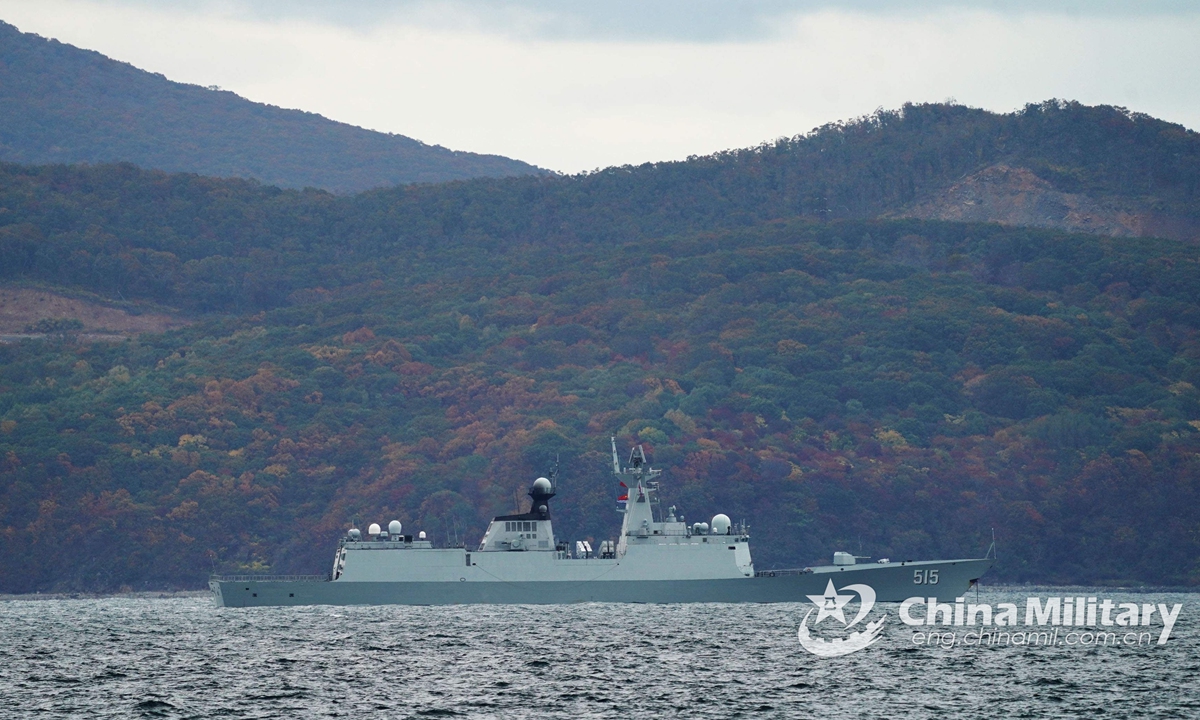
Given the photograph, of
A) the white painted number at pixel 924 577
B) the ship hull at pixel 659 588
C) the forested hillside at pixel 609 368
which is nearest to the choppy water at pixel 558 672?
the ship hull at pixel 659 588

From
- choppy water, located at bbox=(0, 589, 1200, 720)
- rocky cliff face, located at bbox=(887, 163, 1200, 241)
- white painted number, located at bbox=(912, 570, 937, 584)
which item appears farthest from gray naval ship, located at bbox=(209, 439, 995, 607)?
rocky cliff face, located at bbox=(887, 163, 1200, 241)

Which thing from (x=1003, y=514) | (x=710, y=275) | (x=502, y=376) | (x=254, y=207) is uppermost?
(x=254, y=207)

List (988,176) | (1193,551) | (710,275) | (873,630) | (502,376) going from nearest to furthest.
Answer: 1. (873,630)
2. (1193,551)
3. (502,376)
4. (710,275)
5. (988,176)

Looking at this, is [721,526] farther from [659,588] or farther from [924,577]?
[924,577]

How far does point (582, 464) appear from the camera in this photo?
9669 cm

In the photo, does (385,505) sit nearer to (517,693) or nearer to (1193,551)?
(1193,551)

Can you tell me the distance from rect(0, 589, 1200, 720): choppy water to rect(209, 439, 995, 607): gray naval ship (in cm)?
170

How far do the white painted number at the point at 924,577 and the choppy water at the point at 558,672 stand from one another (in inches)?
159

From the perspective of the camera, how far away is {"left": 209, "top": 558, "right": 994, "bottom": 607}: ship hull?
57.6 metres

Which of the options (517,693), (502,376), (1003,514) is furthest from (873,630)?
(502,376)

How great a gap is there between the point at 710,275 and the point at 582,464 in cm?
5364

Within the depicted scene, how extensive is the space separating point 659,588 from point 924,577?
32.9ft

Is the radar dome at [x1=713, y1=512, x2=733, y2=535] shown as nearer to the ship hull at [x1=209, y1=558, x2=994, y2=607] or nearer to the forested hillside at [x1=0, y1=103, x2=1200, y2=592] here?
the ship hull at [x1=209, y1=558, x2=994, y2=607]

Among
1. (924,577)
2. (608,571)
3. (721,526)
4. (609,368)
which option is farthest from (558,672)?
(609,368)
